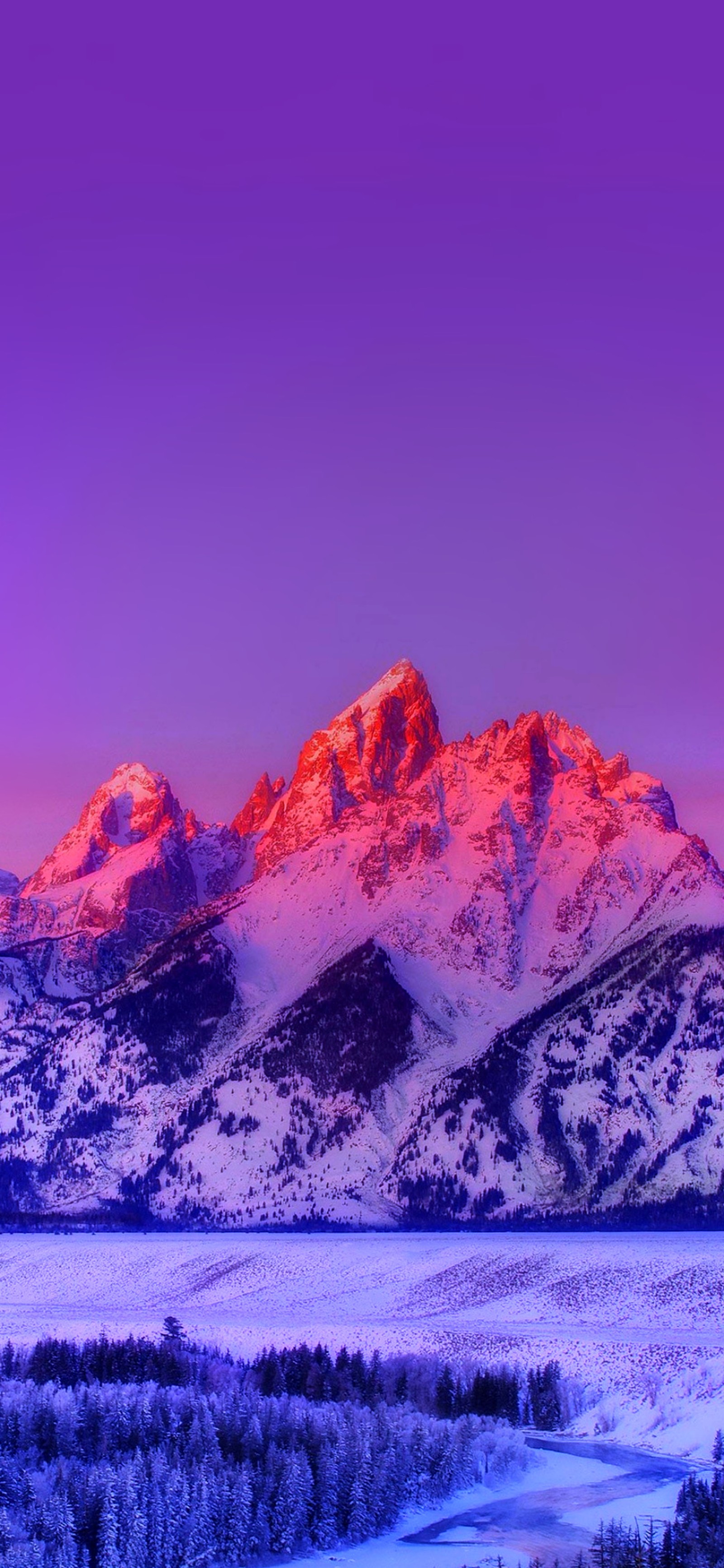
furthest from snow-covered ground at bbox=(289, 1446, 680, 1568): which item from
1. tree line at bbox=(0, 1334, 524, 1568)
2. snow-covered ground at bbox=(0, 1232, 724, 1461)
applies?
snow-covered ground at bbox=(0, 1232, 724, 1461)

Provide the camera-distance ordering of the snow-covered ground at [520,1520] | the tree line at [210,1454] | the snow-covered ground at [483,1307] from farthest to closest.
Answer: the snow-covered ground at [483,1307] < the snow-covered ground at [520,1520] < the tree line at [210,1454]

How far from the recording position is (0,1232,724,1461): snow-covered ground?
115938 millimetres

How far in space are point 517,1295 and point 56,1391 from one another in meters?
60.9

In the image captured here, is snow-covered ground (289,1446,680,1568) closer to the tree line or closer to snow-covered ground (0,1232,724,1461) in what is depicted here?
the tree line

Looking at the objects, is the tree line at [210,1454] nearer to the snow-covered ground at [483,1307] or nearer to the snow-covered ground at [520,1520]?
the snow-covered ground at [520,1520]

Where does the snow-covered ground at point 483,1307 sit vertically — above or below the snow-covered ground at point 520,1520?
above

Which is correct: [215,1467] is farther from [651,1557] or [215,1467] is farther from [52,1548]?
[651,1557]

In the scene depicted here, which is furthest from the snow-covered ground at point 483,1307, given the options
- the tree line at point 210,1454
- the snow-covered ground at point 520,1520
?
the tree line at point 210,1454

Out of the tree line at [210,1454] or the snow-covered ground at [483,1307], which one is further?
the snow-covered ground at [483,1307]

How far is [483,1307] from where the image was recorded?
159125 mm

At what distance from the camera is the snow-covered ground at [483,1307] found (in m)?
116

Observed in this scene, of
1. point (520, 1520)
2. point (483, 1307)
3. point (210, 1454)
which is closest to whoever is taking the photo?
point (520, 1520)

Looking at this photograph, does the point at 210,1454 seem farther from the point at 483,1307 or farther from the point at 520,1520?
the point at 483,1307

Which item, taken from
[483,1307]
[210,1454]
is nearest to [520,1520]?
[210,1454]
